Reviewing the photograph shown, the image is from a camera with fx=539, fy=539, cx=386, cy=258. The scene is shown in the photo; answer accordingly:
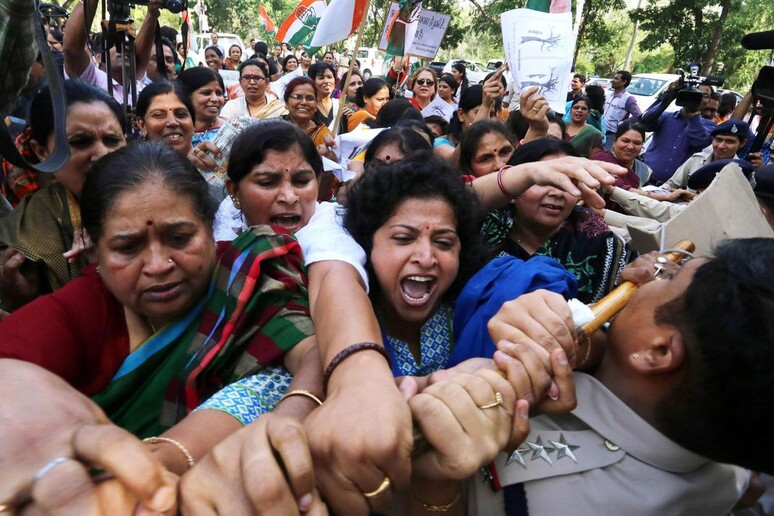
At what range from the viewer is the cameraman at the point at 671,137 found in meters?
6.93

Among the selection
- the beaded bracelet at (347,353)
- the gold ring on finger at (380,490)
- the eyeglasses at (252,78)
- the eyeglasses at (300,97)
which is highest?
the beaded bracelet at (347,353)

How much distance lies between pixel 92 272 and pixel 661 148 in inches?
Result: 287

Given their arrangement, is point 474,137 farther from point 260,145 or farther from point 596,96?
point 596,96

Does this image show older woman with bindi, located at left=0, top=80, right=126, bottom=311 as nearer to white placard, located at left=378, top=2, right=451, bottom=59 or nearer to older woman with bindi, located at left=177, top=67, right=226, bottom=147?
older woman with bindi, located at left=177, top=67, right=226, bottom=147

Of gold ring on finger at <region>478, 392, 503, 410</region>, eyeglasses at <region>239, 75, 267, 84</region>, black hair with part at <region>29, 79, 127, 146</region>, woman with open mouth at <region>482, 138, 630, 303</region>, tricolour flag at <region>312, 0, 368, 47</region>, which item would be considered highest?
tricolour flag at <region>312, 0, 368, 47</region>

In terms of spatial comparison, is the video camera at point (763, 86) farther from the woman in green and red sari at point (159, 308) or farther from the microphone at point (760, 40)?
the woman in green and red sari at point (159, 308)

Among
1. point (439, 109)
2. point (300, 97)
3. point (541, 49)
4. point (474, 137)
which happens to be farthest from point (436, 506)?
point (439, 109)

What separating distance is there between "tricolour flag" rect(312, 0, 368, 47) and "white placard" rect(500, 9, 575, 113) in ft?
4.68

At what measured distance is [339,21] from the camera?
451 cm

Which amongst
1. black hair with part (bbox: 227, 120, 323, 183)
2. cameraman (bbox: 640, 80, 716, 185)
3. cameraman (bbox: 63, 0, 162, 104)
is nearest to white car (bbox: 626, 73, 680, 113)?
cameraman (bbox: 640, 80, 716, 185)

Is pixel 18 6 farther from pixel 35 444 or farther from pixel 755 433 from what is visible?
pixel 755 433

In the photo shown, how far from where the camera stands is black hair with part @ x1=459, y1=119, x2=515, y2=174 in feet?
11.0

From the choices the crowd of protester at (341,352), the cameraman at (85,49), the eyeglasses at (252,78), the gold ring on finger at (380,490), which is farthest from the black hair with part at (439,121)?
the gold ring on finger at (380,490)

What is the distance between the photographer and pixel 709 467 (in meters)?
1.20
